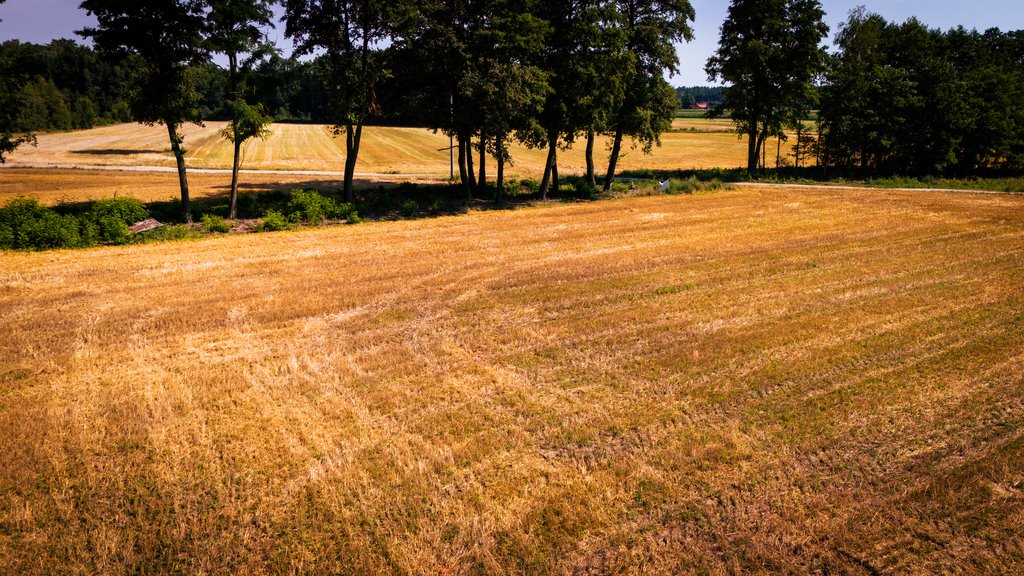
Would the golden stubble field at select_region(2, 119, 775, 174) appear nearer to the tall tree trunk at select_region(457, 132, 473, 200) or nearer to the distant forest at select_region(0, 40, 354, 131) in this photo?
the distant forest at select_region(0, 40, 354, 131)

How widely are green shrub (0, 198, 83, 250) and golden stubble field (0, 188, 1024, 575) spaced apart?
5.25m

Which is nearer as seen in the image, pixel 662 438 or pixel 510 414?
pixel 662 438

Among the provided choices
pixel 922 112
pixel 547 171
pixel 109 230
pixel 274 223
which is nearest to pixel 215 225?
pixel 274 223

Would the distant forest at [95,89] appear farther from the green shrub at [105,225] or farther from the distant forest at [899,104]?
the distant forest at [899,104]

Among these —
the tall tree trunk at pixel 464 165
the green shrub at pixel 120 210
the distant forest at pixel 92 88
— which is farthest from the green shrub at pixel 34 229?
the tall tree trunk at pixel 464 165

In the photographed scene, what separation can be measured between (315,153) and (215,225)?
42.5 metres

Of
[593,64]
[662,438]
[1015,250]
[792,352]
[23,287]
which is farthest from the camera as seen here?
[593,64]

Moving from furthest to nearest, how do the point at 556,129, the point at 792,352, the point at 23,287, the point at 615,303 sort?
the point at 556,129
the point at 23,287
the point at 615,303
the point at 792,352

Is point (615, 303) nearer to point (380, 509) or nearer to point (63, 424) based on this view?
point (380, 509)

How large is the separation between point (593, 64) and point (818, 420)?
78.7 ft

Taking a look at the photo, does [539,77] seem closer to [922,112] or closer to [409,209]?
[409,209]

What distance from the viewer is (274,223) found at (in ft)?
73.0

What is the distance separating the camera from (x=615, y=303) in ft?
40.4

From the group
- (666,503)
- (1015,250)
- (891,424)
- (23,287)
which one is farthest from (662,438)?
(1015,250)
